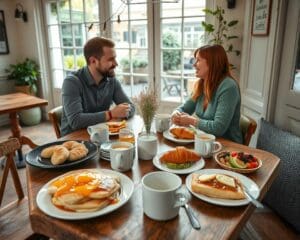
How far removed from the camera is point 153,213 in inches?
29.6

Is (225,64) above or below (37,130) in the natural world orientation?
above

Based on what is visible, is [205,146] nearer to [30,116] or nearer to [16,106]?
[16,106]

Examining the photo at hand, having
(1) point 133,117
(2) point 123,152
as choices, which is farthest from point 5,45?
(2) point 123,152

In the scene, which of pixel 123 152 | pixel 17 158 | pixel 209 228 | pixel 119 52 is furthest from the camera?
pixel 119 52

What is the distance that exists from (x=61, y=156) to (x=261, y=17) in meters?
2.00

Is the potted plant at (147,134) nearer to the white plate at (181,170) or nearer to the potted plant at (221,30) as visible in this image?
the white plate at (181,170)

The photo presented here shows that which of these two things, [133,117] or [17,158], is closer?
[133,117]

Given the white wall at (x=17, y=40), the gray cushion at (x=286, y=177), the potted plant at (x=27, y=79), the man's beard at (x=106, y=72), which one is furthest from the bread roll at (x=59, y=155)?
the white wall at (x=17, y=40)

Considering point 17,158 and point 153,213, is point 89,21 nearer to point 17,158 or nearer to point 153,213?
point 17,158

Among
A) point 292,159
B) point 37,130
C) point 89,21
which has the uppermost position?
point 89,21

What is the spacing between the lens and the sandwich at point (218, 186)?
2.77ft

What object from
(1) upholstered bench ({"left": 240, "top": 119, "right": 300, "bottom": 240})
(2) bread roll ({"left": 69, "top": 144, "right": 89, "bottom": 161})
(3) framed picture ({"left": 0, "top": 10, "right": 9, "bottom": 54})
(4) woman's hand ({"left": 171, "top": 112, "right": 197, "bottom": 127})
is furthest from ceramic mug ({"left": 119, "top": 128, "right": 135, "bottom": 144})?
(3) framed picture ({"left": 0, "top": 10, "right": 9, "bottom": 54})

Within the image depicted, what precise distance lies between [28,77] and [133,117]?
3005mm

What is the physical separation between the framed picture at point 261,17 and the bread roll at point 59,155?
6.12ft
